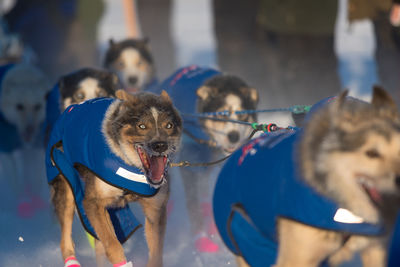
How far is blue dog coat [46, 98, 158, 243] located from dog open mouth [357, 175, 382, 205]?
1.41 meters

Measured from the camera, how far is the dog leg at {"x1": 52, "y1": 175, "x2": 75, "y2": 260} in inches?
156

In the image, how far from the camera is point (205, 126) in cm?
512

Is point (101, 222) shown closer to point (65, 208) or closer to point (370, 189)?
point (65, 208)

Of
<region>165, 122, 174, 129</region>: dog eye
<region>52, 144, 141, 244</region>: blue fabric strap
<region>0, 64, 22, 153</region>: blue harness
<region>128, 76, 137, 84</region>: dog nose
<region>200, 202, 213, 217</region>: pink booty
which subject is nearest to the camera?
<region>165, 122, 174, 129</region>: dog eye

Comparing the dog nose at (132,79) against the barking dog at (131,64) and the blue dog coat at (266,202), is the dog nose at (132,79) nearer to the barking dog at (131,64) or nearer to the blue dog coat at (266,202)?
the barking dog at (131,64)

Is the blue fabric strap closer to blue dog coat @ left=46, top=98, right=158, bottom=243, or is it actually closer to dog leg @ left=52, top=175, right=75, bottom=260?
blue dog coat @ left=46, top=98, right=158, bottom=243

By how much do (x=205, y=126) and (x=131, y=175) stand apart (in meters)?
1.77

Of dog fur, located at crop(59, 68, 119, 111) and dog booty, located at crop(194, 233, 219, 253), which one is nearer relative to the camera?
dog booty, located at crop(194, 233, 219, 253)

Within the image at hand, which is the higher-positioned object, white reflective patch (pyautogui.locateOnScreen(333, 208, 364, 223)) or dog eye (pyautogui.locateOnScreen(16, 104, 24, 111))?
white reflective patch (pyautogui.locateOnScreen(333, 208, 364, 223))

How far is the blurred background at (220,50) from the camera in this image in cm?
475

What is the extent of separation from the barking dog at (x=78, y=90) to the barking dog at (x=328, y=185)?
2584 millimetres

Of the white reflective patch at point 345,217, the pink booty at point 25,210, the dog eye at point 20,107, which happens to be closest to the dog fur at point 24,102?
the dog eye at point 20,107

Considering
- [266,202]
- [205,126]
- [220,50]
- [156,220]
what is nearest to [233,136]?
[205,126]

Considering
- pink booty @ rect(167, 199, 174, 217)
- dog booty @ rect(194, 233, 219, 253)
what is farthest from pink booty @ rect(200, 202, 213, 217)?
dog booty @ rect(194, 233, 219, 253)
